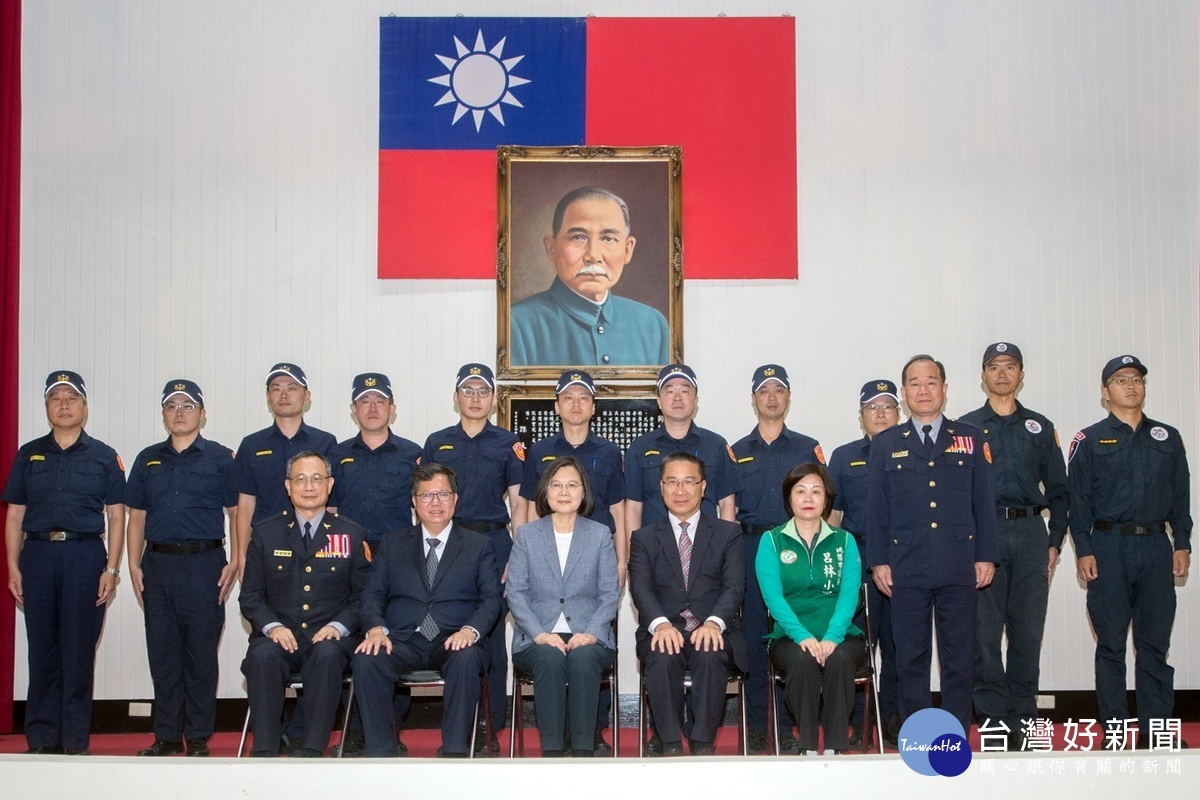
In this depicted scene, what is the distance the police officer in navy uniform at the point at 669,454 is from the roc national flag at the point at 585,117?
1052 millimetres

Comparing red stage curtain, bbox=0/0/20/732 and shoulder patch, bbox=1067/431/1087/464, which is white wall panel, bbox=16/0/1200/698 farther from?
shoulder patch, bbox=1067/431/1087/464

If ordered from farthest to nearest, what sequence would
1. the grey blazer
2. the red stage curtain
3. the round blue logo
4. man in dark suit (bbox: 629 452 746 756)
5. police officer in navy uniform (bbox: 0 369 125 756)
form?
the red stage curtain → police officer in navy uniform (bbox: 0 369 125 756) → the grey blazer → man in dark suit (bbox: 629 452 746 756) → the round blue logo

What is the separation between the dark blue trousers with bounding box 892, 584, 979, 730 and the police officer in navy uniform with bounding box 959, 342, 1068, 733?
0.58 m

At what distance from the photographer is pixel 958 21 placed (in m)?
5.72

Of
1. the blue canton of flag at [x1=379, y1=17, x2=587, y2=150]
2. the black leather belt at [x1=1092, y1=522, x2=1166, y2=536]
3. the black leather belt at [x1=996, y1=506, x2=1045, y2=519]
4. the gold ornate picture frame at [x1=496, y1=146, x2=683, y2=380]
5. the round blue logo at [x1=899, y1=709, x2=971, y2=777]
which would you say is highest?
the blue canton of flag at [x1=379, y1=17, x2=587, y2=150]

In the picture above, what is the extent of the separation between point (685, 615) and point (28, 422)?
147 inches

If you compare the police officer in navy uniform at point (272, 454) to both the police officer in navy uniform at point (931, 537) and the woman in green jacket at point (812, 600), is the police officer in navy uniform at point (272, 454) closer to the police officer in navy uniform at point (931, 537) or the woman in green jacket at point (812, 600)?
the woman in green jacket at point (812, 600)

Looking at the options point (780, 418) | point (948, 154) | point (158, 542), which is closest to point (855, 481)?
point (780, 418)

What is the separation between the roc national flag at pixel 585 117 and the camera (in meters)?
5.65

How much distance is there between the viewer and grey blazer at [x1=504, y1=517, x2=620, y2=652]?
13.6 feet

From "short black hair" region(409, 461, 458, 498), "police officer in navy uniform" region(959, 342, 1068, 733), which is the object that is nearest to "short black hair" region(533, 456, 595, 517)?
"short black hair" region(409, 461, 458, 498)

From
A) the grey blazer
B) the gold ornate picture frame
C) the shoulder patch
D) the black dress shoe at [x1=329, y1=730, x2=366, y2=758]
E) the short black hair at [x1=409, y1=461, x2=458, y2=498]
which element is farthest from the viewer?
the gold ornate picture frame

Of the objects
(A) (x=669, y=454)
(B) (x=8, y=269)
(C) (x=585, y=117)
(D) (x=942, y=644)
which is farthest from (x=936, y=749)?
(B) (x=8, y=269)

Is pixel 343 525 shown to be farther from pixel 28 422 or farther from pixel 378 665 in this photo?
pixel 28 422
